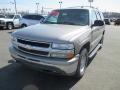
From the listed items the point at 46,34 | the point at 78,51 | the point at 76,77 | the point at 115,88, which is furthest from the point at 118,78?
the point at 46,34

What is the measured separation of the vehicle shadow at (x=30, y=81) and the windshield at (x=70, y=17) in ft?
5.80

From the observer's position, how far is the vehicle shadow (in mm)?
4508

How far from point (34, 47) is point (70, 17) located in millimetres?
2117

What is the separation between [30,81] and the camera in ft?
15.8

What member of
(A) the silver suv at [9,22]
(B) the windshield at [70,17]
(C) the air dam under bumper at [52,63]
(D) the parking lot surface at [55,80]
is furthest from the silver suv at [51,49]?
(A) the silver suv at [9,22]

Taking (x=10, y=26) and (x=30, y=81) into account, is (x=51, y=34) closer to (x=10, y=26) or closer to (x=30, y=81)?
(x=30, y=81)

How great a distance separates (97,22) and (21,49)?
254 cm

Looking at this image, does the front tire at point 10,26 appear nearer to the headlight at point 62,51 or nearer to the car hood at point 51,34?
the car hood at point 51,34

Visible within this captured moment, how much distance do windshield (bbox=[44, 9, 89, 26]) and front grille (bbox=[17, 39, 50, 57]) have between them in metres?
1.76

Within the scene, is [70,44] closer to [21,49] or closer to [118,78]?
[21,49]

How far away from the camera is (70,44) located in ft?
13.9

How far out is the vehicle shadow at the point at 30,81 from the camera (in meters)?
4.51

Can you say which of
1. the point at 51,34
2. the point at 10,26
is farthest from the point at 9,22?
the point at 51,34

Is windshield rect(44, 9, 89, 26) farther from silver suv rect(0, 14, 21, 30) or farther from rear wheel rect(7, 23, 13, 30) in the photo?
rear wheel rect(7, 23, 13, 30)
